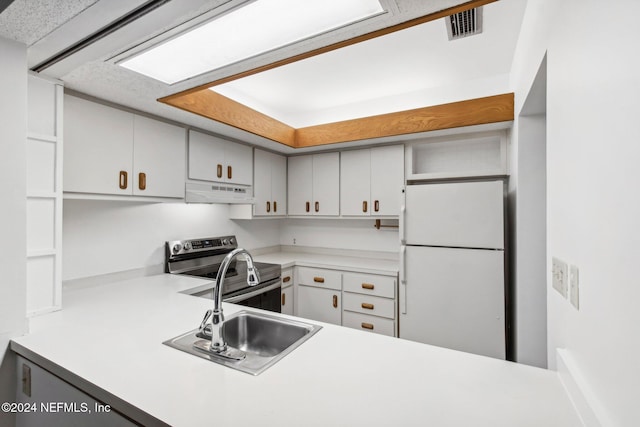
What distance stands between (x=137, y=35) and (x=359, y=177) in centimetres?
230

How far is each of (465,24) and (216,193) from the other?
85.7 inches

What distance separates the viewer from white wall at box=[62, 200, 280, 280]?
1.99 meters

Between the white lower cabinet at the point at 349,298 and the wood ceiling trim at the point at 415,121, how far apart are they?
1332 millimetres

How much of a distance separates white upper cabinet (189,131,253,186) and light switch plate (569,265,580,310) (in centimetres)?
248

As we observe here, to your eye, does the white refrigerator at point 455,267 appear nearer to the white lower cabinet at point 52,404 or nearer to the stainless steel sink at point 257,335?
the stainless steel sink at point 257,335

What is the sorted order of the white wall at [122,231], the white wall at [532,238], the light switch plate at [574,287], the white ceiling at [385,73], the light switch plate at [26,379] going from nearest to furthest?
the light switch plate at [574,287], the light switch plate at [26,379], the white wall at [532,238], the white ceiling at [385,73], the white wall at [122,231]

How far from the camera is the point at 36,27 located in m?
→ 1.19

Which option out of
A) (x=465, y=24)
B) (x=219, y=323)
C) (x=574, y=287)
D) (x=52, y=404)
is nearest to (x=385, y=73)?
(x=465, y=24)

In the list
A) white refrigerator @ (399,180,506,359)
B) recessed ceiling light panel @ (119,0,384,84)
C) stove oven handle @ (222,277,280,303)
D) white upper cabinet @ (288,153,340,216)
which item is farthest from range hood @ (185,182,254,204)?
white refrigerator @ (399,180,506,359)

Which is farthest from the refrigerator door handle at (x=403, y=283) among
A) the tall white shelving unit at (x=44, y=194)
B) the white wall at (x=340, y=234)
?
the tall white shelving unit at (x=44, y=194)

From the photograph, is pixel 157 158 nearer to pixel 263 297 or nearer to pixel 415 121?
pixel 263 297

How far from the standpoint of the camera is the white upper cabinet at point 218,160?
2.54 metres

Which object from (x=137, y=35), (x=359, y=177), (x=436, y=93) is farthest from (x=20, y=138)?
(x=436, y=93)

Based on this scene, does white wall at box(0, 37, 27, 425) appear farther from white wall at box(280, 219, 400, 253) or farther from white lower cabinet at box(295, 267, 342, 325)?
white wall at box(280, 219, 400, 253)
